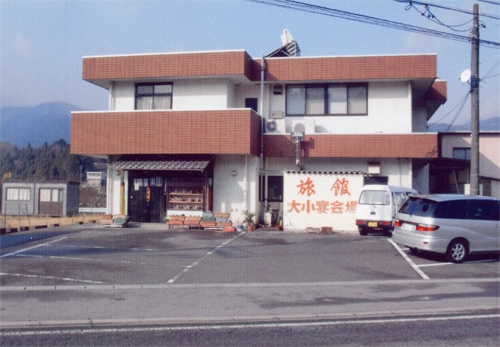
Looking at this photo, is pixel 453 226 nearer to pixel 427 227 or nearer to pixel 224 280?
pixel 427 227

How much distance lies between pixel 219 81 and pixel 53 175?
5937 cm

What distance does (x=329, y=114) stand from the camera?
2312 centimetres

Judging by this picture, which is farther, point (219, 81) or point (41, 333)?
point (219, 81)

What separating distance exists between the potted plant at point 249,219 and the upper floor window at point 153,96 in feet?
19.7

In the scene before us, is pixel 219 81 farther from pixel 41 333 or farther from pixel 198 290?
pixel 41 333

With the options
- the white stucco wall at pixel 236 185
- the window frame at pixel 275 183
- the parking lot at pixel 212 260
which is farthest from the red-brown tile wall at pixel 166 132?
the parking lot at pixel 212 260

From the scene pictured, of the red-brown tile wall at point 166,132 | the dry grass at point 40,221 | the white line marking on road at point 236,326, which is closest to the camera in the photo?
the white line marking on road at point 236,326

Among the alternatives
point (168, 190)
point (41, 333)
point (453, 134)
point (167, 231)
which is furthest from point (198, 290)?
point (453, 134)

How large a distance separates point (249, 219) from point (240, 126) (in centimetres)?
380

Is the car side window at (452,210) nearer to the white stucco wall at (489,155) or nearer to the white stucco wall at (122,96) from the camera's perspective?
the white stucco wall at (122,96)

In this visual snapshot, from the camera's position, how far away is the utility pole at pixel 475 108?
1738cm

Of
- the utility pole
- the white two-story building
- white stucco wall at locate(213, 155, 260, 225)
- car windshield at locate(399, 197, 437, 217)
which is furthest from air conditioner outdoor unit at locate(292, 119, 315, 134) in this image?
car windshield at locate(399, 197, 437, 217)

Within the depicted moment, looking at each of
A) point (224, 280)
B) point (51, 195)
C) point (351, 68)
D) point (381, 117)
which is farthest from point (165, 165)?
point (51, 195)

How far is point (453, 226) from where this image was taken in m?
13.4
